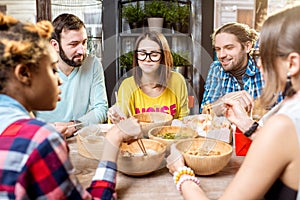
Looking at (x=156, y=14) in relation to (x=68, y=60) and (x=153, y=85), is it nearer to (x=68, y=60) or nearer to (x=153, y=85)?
(x=153, y=85)

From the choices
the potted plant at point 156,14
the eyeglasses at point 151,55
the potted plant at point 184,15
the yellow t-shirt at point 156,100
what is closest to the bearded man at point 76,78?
the yellow t-shirt at point 156,100

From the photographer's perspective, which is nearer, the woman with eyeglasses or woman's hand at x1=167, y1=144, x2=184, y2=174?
woman's hand at x1=167, y1=144, x2=184, y2=174

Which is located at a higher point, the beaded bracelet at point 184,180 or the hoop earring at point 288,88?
the hoop earring at point 288,88

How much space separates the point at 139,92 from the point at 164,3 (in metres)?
1.57

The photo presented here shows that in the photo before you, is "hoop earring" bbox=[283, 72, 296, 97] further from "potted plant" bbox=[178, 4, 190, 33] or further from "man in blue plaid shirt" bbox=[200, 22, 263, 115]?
"potted plant" bbox=[178, 4, 190, 33]

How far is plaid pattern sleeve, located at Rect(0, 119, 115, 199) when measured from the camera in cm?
68

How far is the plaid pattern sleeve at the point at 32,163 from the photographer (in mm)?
680

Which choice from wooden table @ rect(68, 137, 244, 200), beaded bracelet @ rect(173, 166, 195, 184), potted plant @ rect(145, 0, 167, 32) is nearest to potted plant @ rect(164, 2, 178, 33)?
potted plant @ rect(145, 0, 167, 32)

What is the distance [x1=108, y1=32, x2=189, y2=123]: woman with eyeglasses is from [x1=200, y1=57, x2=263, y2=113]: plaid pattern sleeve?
0.25m

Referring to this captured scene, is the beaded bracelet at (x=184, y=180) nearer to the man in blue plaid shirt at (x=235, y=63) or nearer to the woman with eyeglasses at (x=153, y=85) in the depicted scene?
the woman with eyeglasses at (x=153, y=85)

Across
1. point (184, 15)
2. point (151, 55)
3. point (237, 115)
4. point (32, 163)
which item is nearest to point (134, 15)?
point (184, 15)

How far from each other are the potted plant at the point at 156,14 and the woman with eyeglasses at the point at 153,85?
1.18 m

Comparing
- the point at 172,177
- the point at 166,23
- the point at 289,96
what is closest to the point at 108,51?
the point at 166,23

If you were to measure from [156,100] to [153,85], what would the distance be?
11cm
